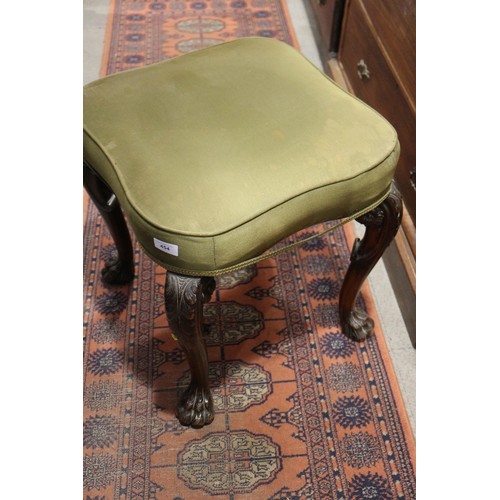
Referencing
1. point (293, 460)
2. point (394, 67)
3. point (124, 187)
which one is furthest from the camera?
point (394, 67)

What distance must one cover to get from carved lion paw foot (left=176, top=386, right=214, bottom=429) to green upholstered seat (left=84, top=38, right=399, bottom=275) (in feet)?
1.24

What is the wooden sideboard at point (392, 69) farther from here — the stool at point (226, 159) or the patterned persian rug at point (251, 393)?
the stool at point (226, 159)

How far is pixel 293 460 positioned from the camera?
3.84 feet

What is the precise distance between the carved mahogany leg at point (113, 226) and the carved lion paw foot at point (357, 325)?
0.51 meters

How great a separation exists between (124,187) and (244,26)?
156cm

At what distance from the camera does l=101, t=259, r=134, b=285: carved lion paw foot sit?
4.65 ft

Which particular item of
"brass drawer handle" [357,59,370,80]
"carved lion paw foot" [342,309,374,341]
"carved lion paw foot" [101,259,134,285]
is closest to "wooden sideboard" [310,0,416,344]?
"brass drawer handle" [357,59,370,80]

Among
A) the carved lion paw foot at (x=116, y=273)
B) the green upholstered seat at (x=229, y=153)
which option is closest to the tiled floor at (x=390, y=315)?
the green upholstered seat at (x=229, y=153)

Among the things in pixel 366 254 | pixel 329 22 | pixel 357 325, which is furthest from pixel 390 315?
pixel 329 22

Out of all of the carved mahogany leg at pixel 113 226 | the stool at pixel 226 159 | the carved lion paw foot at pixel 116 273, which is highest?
the stool at pixel 226 159

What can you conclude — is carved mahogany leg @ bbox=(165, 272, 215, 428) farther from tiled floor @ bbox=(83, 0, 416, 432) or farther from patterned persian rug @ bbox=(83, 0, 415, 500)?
tiled floor @ bbox=(83, 0, 416, 432)

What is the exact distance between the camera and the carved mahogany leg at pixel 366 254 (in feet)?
3.51
